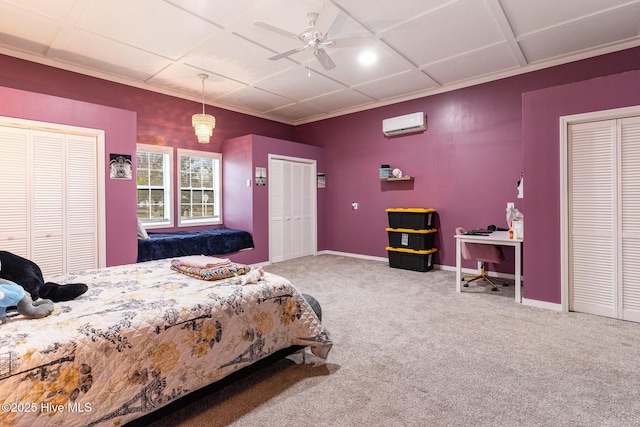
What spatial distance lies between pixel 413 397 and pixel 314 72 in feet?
13.8

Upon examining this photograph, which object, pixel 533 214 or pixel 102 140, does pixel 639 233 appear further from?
pixel 102 140

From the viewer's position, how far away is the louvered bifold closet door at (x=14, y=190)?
10.8 ft

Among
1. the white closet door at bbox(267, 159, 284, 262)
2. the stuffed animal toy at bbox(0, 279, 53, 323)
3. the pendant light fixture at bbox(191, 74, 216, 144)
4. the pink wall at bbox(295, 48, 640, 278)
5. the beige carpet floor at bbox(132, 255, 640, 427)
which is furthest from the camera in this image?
the white closet door at bbox(267, 159, 284, 262)

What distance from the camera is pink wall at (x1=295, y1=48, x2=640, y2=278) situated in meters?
4.63

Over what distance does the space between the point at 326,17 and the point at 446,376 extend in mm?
3089

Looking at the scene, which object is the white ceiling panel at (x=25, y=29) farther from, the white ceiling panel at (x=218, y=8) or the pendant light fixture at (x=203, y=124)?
the pendant light fixture at (x=203, y=124)

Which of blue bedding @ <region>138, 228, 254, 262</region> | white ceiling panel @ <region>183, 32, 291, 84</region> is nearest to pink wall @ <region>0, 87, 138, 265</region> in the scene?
blue bedding @ <region>138, 228, 254, 262</region>

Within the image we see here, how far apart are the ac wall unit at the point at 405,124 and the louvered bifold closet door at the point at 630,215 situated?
8.95 ft

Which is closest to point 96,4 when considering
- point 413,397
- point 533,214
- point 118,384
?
point 118,384

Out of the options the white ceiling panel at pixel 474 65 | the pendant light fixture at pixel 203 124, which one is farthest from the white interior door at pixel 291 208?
the white ceiling panel at pixel 474 65

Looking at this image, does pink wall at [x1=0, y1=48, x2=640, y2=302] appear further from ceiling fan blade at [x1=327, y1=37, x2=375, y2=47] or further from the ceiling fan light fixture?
ceiling fan blade at [x1=327, y1=37, x2=375, y2=47]

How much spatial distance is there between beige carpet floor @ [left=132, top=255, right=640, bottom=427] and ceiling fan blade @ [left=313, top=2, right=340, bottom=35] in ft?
9.33

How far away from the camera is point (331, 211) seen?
23.1ft

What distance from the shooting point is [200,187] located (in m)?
5.96
